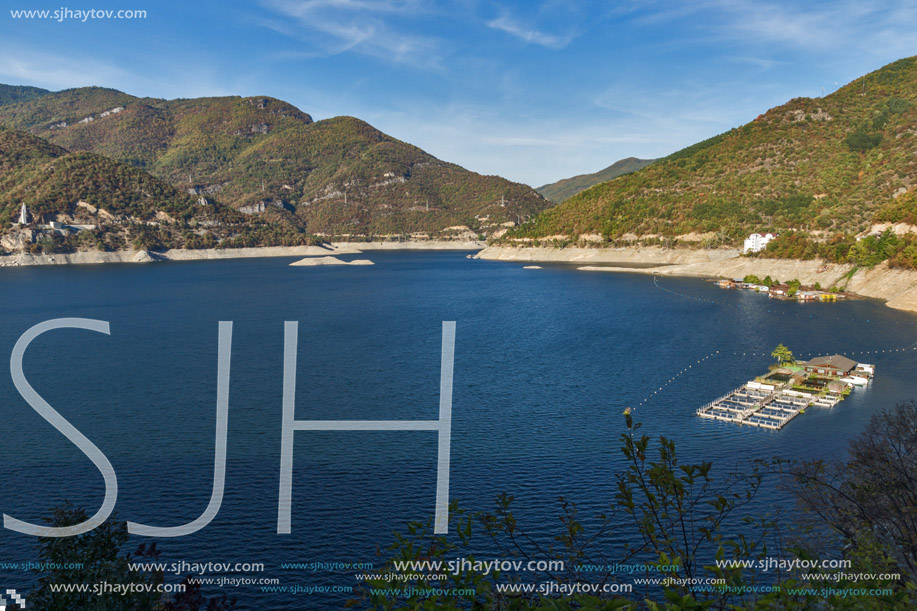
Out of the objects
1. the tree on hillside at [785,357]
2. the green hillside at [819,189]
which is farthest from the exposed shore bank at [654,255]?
the tree on hillside at [785,357]

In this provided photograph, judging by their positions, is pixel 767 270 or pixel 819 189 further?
pixel 819 189

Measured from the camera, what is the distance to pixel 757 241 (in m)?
149

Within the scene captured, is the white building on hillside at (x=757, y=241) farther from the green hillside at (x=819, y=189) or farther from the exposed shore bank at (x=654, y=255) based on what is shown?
the green hillside at (x=819, y=189)

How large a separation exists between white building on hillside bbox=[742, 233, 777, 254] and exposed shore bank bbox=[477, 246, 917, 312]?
4.35 meters

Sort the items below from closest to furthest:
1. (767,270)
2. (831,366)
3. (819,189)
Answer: (831,366), (767,270), (819,189)

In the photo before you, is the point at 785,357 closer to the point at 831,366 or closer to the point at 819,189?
the point at 831,366

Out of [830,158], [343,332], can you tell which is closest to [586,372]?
[343,332]

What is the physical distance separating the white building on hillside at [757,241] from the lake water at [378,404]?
58.2m

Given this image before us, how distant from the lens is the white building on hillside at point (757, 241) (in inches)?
5753

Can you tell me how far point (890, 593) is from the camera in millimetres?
7672

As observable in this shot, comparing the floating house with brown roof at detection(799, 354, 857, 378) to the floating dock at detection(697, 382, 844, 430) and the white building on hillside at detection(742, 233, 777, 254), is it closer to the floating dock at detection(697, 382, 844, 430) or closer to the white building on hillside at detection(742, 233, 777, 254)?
the floating dock at detection(697, 382, 844, 430)

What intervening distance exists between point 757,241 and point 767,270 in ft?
85.0

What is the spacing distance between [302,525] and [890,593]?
2382cm

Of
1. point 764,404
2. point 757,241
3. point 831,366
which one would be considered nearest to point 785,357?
point 831,366
